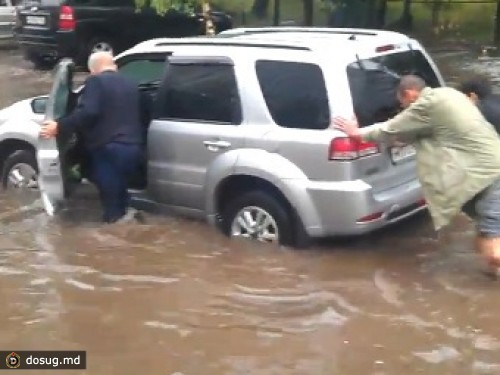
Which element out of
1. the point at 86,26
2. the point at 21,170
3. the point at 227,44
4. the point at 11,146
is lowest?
the point at 21,170

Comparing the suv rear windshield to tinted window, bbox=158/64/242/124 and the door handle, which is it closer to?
tinted window, bbox=158/64/242/124

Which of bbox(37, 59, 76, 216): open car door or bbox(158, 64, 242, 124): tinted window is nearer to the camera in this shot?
bbox(158, 64, 242, 124): tinted window

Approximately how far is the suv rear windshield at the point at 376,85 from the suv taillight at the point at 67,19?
1165cm

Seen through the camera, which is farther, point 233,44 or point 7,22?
point 7,22

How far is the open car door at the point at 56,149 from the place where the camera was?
7699 millimetres

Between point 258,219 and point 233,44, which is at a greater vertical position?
point 233,44

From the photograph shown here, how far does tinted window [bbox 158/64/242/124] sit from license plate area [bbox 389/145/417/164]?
1177mm

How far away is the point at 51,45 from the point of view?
18328 millimetres

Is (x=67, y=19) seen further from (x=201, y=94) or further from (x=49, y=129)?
(x=201, y=94)

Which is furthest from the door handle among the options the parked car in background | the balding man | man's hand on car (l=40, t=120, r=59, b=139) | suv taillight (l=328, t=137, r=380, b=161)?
the parked car in background

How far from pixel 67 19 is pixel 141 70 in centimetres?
1028

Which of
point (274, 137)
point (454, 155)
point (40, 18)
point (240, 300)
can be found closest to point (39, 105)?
point (274, 137)

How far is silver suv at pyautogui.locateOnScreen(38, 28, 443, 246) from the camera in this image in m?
6.77

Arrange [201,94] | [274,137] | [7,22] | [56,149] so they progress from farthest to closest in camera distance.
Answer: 1. [7,22]
2. [56,149]
3. [201,94]
4. [274,137]
